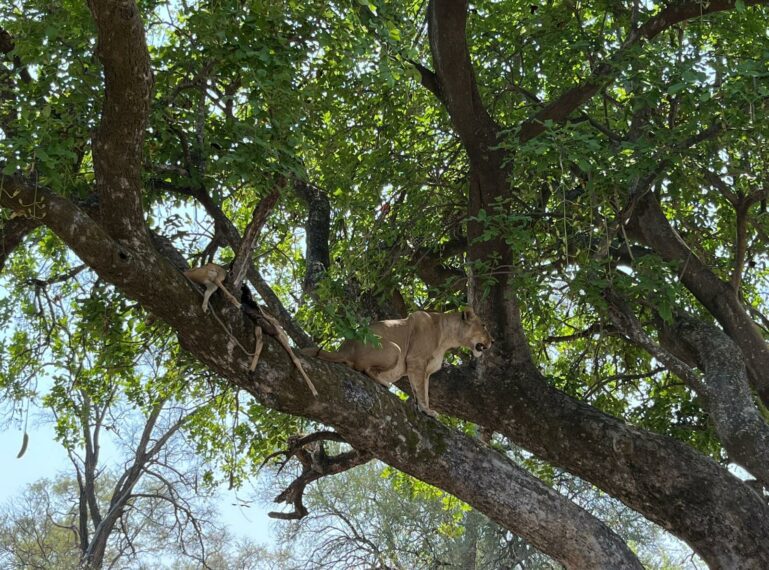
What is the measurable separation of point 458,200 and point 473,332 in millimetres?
2246

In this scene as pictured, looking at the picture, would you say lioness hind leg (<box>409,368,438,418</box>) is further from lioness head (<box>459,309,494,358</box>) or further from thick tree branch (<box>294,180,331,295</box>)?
thick tree branch (<box>294,180,331,295</box>)

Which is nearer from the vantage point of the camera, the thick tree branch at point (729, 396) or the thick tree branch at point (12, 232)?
the thick tree branch at point (12, 232)

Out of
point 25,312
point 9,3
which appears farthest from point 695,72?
point 25,312

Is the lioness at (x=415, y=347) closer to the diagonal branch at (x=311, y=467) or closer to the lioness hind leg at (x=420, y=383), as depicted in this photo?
the lioness hind leg at (x=420, y=383)

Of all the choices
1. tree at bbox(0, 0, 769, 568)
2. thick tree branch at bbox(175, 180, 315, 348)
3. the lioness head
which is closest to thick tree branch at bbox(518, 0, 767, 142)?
tree at bbox(0, 0, 769, 568)

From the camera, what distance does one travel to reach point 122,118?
18.6 feet

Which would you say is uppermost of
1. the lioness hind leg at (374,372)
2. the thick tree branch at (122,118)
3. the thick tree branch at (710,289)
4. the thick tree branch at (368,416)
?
the thick tree branch at (710,289)

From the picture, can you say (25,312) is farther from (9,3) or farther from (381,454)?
(381,454)

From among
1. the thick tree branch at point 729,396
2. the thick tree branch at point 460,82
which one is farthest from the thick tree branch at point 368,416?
the thick tree branch at point 460,82

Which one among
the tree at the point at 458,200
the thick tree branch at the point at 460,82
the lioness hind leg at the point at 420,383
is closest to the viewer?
the tree at the point at 458,200

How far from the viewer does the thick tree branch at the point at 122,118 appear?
539 cm

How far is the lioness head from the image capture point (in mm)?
8242

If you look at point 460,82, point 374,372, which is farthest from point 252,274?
point 460,82

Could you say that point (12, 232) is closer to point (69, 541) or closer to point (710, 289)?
point (710, 289)
